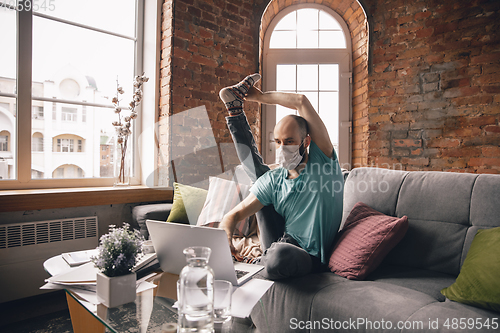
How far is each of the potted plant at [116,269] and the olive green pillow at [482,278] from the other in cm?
113

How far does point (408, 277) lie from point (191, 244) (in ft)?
3.28

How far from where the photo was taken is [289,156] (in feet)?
5.26

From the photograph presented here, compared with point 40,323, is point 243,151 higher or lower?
higher

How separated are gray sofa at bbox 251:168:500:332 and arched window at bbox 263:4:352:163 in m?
1.67

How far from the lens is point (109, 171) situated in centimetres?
272

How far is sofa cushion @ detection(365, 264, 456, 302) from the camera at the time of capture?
4.13 ft

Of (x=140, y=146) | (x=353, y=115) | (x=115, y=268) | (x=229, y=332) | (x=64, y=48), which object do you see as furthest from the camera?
(x=353, y=115)

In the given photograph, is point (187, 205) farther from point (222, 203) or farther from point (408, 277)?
point (408, 277)

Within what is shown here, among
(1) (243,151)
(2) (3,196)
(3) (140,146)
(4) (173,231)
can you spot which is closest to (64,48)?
(3) (140,146)

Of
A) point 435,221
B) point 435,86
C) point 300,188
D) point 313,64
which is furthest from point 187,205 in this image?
point 435,86

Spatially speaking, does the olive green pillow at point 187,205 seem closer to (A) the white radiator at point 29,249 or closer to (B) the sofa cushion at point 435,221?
(A) the white radiator at point 29,249

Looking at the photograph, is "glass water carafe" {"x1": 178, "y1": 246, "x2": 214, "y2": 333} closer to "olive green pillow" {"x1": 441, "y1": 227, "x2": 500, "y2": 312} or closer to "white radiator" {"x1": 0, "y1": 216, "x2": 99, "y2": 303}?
"olive green pillow" {"x1": 441, "y1": 227, "x2": 500, "y2": 312}

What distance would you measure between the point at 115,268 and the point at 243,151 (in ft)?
3.66

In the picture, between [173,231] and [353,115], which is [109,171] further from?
[353,115]
